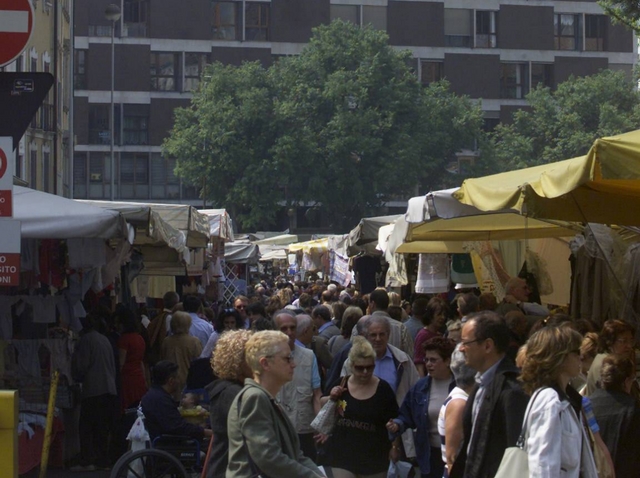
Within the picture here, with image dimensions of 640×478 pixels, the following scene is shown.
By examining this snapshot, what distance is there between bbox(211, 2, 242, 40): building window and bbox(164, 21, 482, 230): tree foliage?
7597 mm

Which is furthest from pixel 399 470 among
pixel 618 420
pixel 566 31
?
pixel 566 31

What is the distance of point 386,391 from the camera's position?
7.94 meters

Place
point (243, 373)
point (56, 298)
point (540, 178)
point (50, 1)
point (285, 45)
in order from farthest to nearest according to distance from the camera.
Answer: point (285, 45) < point (50, 1) < point (56, 298) < point (540, 178) < point (243, 373)

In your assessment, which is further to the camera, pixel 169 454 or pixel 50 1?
pixel 50 1

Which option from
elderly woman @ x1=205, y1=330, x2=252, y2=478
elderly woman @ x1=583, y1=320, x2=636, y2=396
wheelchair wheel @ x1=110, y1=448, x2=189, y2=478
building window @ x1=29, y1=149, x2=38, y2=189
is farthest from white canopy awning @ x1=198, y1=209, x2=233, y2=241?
elderly woman @ x1=205, y1=330, x2=252, y2=478

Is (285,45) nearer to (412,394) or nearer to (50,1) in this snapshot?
(50,1)

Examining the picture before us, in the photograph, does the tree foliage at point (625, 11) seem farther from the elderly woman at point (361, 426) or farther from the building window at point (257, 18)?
the building window at point (257, 18)

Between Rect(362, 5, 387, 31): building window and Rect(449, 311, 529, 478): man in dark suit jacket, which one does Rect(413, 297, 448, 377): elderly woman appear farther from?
Rect(362, 5, 387, 31): building window

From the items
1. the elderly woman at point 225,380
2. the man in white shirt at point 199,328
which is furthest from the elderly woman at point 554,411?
the man in white shirt at point 199,328

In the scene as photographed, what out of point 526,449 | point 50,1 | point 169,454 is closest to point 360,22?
point 50,1

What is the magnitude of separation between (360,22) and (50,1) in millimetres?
28985

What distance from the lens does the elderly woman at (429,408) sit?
7.62 meters

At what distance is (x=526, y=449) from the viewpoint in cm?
490

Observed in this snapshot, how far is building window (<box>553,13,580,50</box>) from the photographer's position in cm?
6406
